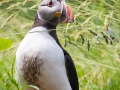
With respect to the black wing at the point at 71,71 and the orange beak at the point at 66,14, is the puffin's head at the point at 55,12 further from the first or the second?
the black wing at the point at 71,71

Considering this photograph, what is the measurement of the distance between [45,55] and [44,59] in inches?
0.6

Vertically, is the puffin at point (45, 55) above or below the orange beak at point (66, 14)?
below

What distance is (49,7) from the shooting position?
1644 mm

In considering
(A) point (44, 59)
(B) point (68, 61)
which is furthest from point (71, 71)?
(A) point (44, 59)

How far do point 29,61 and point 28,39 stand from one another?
91 mm

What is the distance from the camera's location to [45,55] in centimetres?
157

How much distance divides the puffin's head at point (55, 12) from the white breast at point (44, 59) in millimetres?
48

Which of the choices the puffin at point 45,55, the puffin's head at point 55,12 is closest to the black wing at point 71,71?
the puffin at point 45,55

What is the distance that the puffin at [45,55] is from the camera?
157 cm

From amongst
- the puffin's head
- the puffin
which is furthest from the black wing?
the puffin's head

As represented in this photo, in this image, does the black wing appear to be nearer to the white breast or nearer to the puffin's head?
the white breast

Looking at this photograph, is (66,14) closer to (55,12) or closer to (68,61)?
(55,12)

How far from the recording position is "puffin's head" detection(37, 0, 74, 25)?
1.61 m

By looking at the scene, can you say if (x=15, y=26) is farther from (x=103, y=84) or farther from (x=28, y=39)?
(x=28, y=39)
